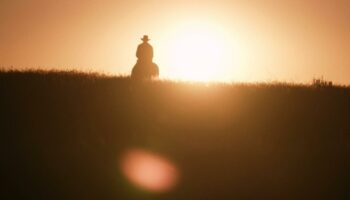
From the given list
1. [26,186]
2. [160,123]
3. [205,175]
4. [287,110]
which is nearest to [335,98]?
[287,110]

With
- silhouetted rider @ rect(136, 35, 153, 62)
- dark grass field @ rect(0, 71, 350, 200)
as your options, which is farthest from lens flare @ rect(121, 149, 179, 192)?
silhouetted rider @ rect(136, 35, 153, 62)

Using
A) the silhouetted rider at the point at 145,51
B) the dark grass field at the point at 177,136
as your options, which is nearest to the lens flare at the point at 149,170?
the dark grass field at the point at 177,136

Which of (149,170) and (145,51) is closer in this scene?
(149,170)

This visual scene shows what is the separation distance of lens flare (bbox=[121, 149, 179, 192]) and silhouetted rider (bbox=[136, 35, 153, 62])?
6.38m

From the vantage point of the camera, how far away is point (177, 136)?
16.8 metres

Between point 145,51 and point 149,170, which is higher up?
point 145,51

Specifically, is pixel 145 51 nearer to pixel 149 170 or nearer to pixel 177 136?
pixel 177 136

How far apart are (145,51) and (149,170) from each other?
7087mm

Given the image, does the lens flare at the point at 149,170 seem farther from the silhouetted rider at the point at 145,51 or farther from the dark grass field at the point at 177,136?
the silhouetted rider at the point at 145,51

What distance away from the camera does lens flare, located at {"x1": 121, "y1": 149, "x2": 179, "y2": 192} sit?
14.2 metres

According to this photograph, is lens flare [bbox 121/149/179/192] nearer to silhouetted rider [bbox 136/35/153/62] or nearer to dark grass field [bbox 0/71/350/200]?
dark grass field [bbox 0/71/350/200]

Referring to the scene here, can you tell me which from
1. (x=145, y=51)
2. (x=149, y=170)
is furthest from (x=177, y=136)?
(x=145, y=51)

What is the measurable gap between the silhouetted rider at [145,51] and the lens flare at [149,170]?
6.38m

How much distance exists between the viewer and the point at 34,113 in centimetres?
1748
